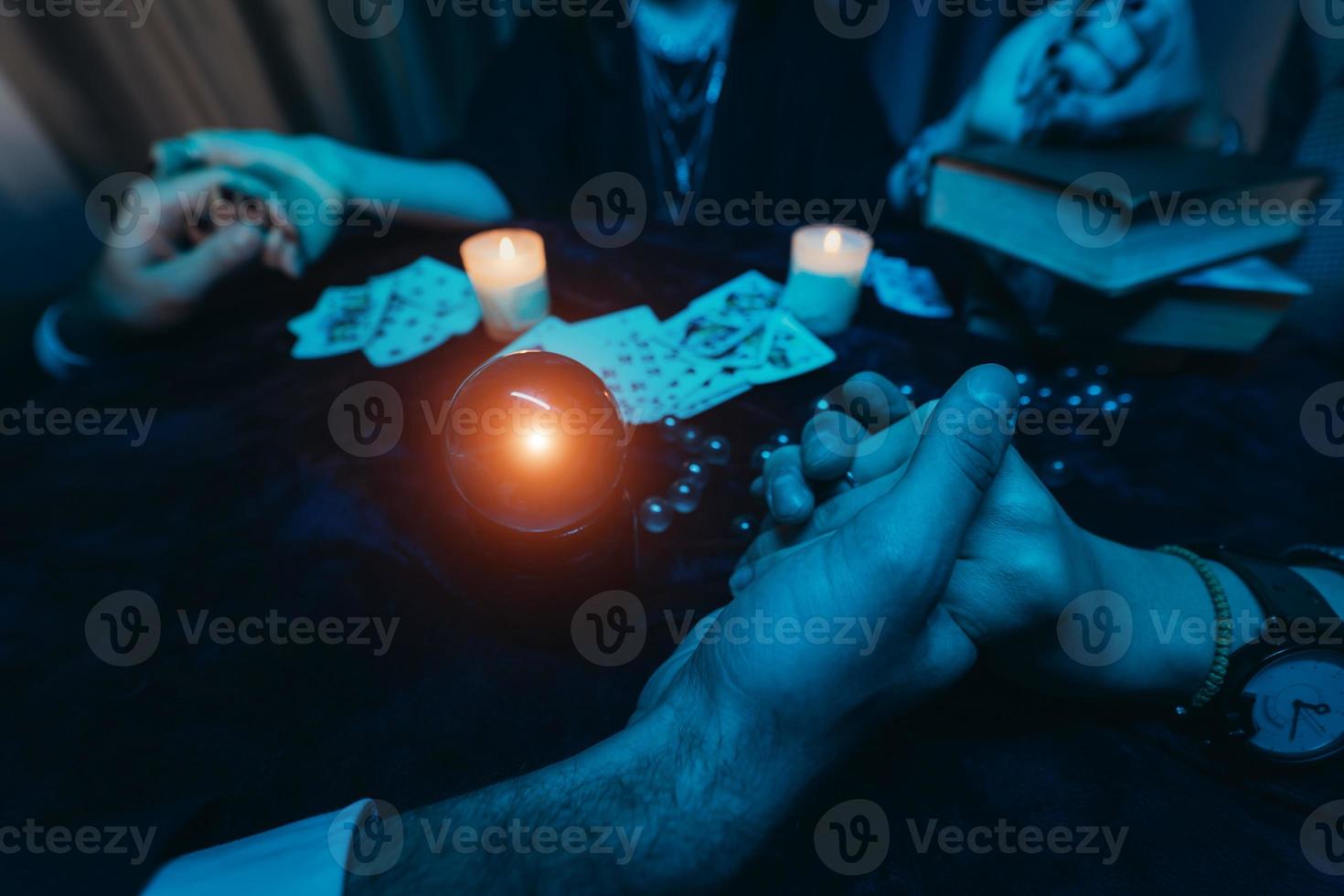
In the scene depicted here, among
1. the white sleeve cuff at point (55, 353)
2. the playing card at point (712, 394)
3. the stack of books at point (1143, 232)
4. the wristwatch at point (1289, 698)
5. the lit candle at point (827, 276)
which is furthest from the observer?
the white sleeve cuff at point (55, 353)

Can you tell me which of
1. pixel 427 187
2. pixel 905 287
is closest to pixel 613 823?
pixel 905 287

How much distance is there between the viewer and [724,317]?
4.28 ft

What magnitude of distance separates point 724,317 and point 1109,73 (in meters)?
1.00

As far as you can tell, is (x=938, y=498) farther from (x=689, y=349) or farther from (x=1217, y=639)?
(x=689, y=349)

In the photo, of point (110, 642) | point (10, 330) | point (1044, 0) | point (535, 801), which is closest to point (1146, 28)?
point (1044, 0)

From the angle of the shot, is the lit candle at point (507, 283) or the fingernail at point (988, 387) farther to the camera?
the lit candle at point (507, 283)

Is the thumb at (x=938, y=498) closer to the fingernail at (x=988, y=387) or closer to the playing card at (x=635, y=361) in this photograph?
the fingernail at (x=988, y=387)

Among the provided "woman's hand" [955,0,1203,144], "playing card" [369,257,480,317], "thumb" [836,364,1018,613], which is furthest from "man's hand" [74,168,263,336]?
"woman's hand" [955,0,1203,144]

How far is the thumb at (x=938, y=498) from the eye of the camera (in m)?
0.57

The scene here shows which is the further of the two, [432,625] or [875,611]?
[432,625]

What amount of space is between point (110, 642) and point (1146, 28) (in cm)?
220

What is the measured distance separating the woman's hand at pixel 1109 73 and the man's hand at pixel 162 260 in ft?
6.48

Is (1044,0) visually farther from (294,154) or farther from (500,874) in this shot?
(500,874)

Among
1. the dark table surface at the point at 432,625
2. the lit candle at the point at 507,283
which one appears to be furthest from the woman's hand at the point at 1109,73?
the lit candle at the point at 507,283
